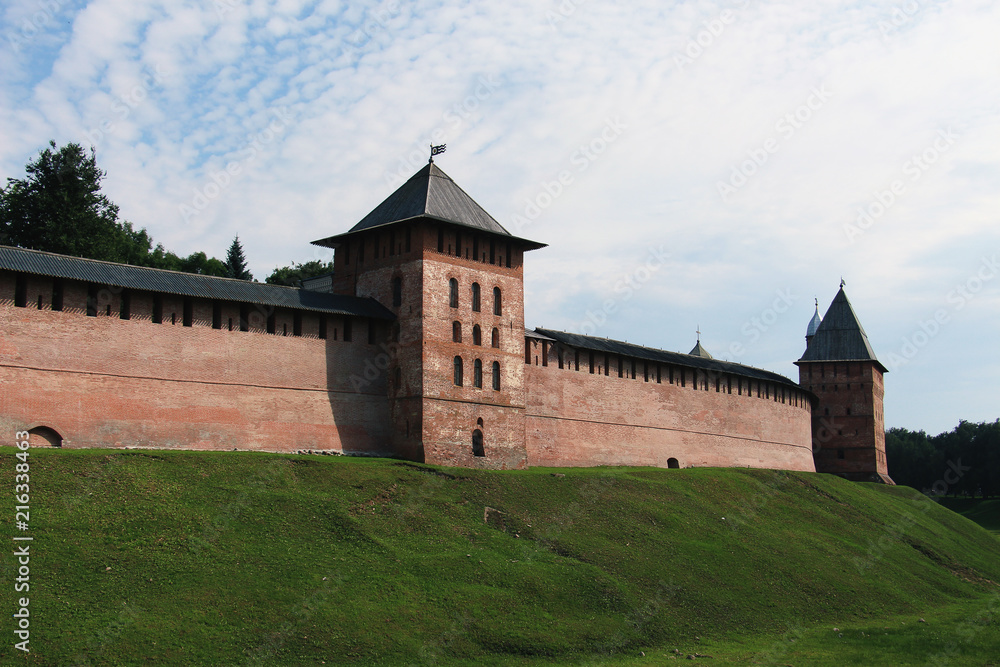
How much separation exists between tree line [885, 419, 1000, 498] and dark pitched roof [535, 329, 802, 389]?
33501 millimetres

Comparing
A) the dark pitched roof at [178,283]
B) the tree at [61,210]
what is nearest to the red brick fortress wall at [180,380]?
the dark pitched roof at [178,283]

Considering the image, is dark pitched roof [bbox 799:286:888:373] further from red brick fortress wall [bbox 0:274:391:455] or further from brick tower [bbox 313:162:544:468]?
red brick fortress wall [bbox 0:274:391:455]

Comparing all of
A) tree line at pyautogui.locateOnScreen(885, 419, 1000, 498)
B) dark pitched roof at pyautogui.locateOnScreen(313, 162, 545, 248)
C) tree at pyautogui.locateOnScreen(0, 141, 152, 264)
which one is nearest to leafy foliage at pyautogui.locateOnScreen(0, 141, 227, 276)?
tree at pyautogui.locateOnScreen(0, 141, 152, 264)

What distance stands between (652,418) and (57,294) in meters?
22.9

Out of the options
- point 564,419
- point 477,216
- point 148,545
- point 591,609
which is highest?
point 477,216

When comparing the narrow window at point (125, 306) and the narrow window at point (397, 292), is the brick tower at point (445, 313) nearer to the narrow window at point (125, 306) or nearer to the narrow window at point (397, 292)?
the narrow window at point (397, 292)

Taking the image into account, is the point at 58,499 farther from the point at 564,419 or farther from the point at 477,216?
the point at 564,419

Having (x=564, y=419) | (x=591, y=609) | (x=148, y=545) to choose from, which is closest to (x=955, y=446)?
(x=564, y=419)

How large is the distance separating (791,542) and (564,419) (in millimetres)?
8870

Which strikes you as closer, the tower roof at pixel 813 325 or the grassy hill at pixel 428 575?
the grassy hill at pixel 428 575

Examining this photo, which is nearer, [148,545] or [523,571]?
[148,545]

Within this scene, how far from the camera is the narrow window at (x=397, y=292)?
104ft

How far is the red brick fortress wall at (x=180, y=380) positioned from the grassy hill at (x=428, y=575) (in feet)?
5.83

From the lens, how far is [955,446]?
8019 cm
